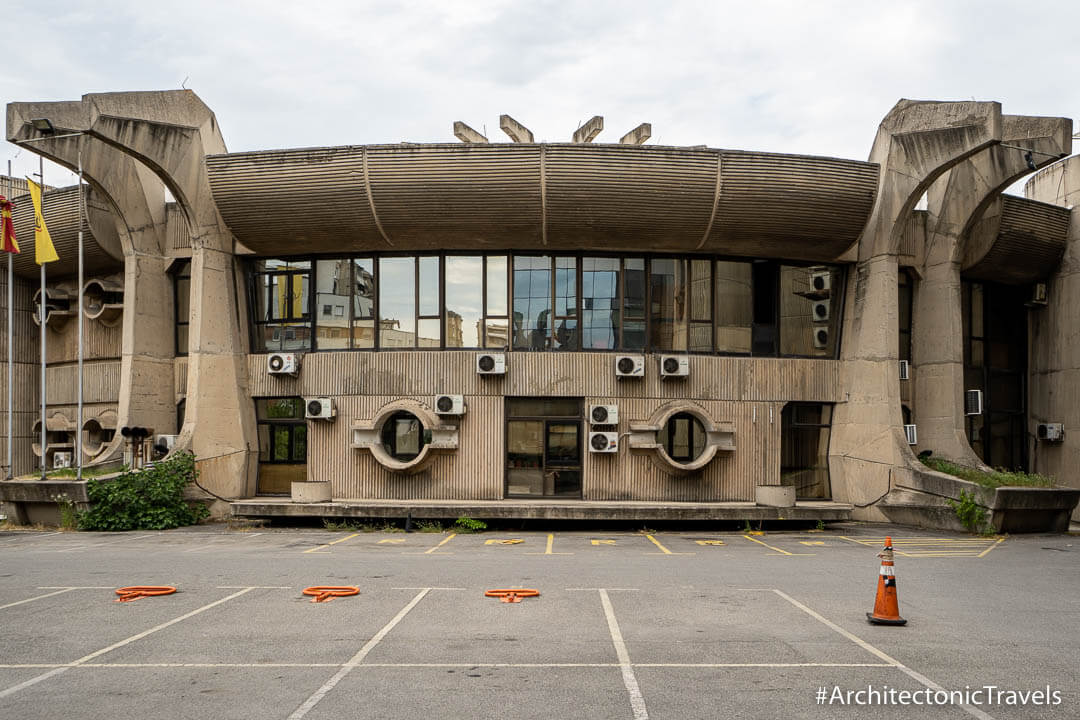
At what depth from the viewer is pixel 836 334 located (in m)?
22.2

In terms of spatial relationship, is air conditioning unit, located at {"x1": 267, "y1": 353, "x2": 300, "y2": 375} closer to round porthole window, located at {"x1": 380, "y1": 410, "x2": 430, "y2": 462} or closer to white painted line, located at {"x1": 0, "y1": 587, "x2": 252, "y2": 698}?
round porthole window, located at {"x1": 380, "y1": 410, "x2": 430, "y2": 462}


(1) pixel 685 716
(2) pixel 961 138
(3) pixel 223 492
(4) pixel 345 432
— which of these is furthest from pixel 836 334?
(1) pixel 685 716

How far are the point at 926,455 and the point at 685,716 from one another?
1776 cm

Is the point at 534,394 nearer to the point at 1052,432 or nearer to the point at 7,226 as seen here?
the point at 7,226

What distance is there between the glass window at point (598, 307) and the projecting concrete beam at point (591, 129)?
422 cm

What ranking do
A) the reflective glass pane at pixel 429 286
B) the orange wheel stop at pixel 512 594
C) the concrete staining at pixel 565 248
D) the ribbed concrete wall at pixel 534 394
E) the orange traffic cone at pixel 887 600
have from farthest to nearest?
the reflective glass pane at pixel 429 286, the ribbed concrete wall at pixel 534 394, the concrete staining at pixel 565 248, the orange wheel stop at pixel 512 594, the orange traffic cone at pixel 887 600

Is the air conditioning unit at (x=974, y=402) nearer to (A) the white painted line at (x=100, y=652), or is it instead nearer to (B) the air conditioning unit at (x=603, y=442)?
(B) the air conditioning unit at (x=603, y=442)

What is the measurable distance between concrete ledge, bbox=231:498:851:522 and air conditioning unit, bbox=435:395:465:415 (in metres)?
2.36

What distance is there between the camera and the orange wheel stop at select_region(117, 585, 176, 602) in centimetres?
1063

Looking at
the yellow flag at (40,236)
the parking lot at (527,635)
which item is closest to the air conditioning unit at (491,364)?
the parking lot at (527,635)

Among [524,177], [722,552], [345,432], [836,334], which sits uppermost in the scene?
[524,177]

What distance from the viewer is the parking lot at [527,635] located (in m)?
6.56

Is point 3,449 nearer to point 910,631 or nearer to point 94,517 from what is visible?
point 94,517

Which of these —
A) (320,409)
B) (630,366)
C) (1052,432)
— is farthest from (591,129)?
(1052,432)
